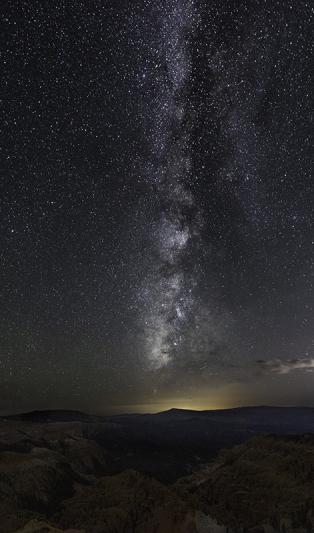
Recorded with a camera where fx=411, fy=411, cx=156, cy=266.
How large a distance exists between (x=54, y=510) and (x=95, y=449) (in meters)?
54.6

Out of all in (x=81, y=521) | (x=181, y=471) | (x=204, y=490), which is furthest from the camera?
(x=181, y=471)

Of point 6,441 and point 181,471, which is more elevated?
point 6,441

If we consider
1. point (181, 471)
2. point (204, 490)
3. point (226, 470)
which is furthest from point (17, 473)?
point (181, 471)

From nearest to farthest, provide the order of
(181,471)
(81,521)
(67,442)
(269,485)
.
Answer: (81,521)
(269,485)
(67,442)
(181,471)

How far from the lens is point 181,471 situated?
158 meters

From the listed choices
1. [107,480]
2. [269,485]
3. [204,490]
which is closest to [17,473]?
[107,480]

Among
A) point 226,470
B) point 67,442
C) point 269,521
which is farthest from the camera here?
point 67,442

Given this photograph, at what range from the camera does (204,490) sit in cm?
8356

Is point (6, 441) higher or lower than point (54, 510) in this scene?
higher

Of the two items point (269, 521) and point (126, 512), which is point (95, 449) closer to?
point (126, 512)

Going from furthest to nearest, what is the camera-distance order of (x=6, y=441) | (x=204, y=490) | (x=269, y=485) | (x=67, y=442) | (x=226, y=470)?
(x=67, y=442)
(x=6, y=441)
(x=226, y=470)
(x=204, y=490)
(x=269, y=485)

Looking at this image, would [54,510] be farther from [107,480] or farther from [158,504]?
[158,504]

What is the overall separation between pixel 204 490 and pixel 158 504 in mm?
16764

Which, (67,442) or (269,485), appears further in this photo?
(67,442)
